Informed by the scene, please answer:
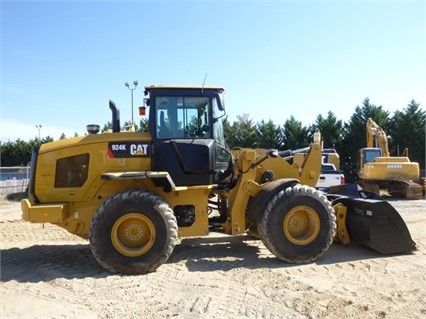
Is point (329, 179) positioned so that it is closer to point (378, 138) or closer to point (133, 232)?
point (378, 138)

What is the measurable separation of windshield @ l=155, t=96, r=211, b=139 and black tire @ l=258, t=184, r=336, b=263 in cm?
169

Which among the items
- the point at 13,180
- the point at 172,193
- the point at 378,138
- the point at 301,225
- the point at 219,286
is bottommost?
the point at 219,286

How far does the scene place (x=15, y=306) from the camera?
4688mm

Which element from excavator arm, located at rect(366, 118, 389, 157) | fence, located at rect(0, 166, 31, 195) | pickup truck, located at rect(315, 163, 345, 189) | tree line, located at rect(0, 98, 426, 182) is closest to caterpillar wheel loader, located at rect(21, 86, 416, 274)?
pickup truck, located at rect(315, 163, 345, 189)

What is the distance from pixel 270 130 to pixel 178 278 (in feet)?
103

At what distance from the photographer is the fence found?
731 inches

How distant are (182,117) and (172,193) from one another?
1286 mm

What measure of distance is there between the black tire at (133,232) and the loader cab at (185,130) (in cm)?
74

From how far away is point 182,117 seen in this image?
22.0 feet

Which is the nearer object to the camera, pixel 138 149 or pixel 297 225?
pixel 138 149

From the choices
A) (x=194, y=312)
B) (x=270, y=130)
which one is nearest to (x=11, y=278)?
(x=194, y=312)

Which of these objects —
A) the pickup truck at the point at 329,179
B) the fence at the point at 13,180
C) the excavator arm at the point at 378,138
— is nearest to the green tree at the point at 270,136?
the excavator arm at the point at 378,138

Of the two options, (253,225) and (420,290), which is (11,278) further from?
(420,290)

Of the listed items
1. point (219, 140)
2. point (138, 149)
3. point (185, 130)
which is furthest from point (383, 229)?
point (138, 149)
